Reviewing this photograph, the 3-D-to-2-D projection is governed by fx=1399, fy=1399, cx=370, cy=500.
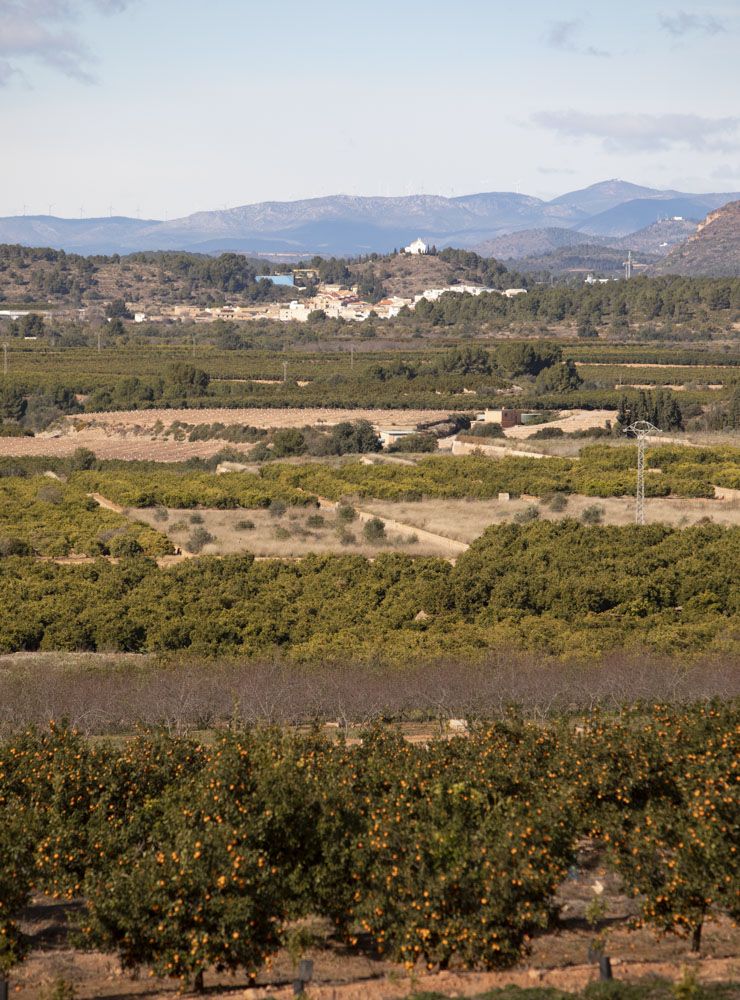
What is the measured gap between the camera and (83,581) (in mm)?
28500

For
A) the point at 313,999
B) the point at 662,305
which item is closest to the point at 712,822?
the point at 313,999

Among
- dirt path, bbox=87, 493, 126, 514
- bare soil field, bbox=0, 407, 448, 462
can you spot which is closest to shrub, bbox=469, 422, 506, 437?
bare soil field, bbox=0, 407, 448, 462

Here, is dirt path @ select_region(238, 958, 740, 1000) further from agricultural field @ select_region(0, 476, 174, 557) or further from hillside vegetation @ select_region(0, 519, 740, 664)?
agricultural field @ select_region(0, 476, 174, 557)

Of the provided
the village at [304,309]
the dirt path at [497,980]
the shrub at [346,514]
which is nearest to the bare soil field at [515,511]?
the shrub at [346,514]

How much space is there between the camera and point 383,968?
12031 millimetres

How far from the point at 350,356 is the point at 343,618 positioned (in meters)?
68.2

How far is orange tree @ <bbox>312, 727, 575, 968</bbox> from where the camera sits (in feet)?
36.7

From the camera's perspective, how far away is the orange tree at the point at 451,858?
11.2m

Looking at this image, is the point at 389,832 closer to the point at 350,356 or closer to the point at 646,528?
the point at 646,528

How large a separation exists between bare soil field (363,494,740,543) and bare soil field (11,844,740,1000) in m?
21.6

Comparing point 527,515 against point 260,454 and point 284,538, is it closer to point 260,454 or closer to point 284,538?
point 284,538

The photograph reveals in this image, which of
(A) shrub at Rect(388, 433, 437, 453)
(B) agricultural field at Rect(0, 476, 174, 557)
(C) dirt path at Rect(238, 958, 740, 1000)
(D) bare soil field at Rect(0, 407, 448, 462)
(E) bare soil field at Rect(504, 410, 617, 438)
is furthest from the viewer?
(E) bare soil field at Rect(504, 410, 617, 438)

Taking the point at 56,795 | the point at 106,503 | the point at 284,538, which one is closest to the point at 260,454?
the point at 106,503

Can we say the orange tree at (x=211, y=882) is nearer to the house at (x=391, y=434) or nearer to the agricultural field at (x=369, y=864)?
the agricultural field at (x=369, y=864)
